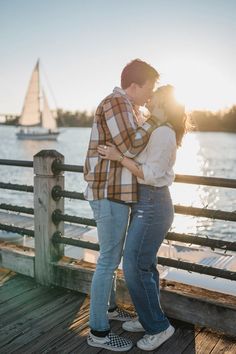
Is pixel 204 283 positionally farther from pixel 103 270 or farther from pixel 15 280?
pixel 103 270

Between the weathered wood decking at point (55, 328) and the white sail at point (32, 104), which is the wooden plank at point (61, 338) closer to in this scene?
the weathered wood decking at point (55, 328)

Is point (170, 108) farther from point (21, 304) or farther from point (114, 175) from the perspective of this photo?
point (21, 304)

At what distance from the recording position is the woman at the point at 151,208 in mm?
2996

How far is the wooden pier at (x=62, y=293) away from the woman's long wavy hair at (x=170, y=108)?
0.84 meters

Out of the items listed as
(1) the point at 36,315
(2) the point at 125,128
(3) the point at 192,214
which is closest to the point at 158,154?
(2) the point at 125,128

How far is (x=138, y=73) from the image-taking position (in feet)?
10.1

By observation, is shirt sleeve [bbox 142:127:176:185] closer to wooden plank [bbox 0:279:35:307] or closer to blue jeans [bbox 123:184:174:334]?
blue jeans [bbox 123:184:174:334]

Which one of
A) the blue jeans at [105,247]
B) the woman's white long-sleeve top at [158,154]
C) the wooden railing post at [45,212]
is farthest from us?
the wooden railing post at [45,212]

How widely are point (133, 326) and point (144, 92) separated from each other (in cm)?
209

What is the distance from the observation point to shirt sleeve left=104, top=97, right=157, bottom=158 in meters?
2.99

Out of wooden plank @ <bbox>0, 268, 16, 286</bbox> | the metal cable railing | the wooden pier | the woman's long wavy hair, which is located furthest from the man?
wooden plank @ <bbox>0, 268, 16, 286</bbox>

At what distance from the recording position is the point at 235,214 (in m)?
3.62

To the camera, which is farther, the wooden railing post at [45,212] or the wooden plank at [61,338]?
the wooden railing post at [45,212]

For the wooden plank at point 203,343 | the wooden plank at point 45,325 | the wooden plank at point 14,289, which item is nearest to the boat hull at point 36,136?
the wooden plank at point 14,289
